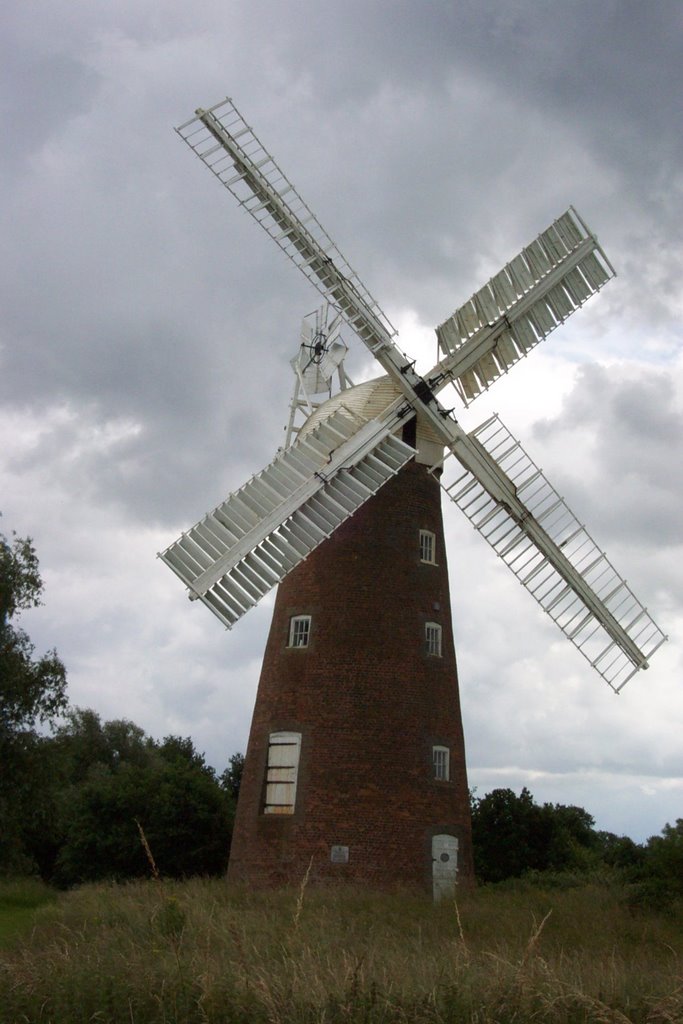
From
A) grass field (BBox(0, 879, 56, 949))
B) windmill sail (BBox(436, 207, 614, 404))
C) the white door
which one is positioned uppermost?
windmill sail (BBox(436, 207, 614, 404))

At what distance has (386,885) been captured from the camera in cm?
1788

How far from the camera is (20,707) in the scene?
29578mm

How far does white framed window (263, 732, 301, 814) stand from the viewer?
61.2 ft

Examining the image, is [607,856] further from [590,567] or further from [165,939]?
[165,939]

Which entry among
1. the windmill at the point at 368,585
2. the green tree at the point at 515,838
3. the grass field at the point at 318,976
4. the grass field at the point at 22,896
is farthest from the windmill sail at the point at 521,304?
the grass field at the point at 22,896

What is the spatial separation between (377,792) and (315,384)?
8752 mm

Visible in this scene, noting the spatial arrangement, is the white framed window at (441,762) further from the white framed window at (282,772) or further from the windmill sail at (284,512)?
the windmill sail at (284,512)

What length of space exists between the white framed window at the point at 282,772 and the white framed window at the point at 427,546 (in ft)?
14.3

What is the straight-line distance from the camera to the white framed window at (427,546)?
807 inches

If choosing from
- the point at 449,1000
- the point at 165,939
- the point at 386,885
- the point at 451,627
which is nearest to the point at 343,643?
the point at 451,627

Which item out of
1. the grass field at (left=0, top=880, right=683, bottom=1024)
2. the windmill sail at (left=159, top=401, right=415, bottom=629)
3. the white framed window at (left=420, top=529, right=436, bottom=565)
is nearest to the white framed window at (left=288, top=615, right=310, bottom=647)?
the windmill sail at (left=159, top=401, right=415, bottom=629)

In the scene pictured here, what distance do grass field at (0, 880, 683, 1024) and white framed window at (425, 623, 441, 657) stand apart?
240 inches

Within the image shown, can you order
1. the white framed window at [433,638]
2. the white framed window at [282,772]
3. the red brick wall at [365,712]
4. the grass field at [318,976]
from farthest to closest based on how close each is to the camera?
the white framed window at [433,638]
the white framed window at [282,772]
the red brick wall at [365,712]
the grass field at [318,976]

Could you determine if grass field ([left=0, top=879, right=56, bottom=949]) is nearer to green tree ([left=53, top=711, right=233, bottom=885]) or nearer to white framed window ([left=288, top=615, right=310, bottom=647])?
green tree ([left=53, top=711, right=233, bottom=885])
